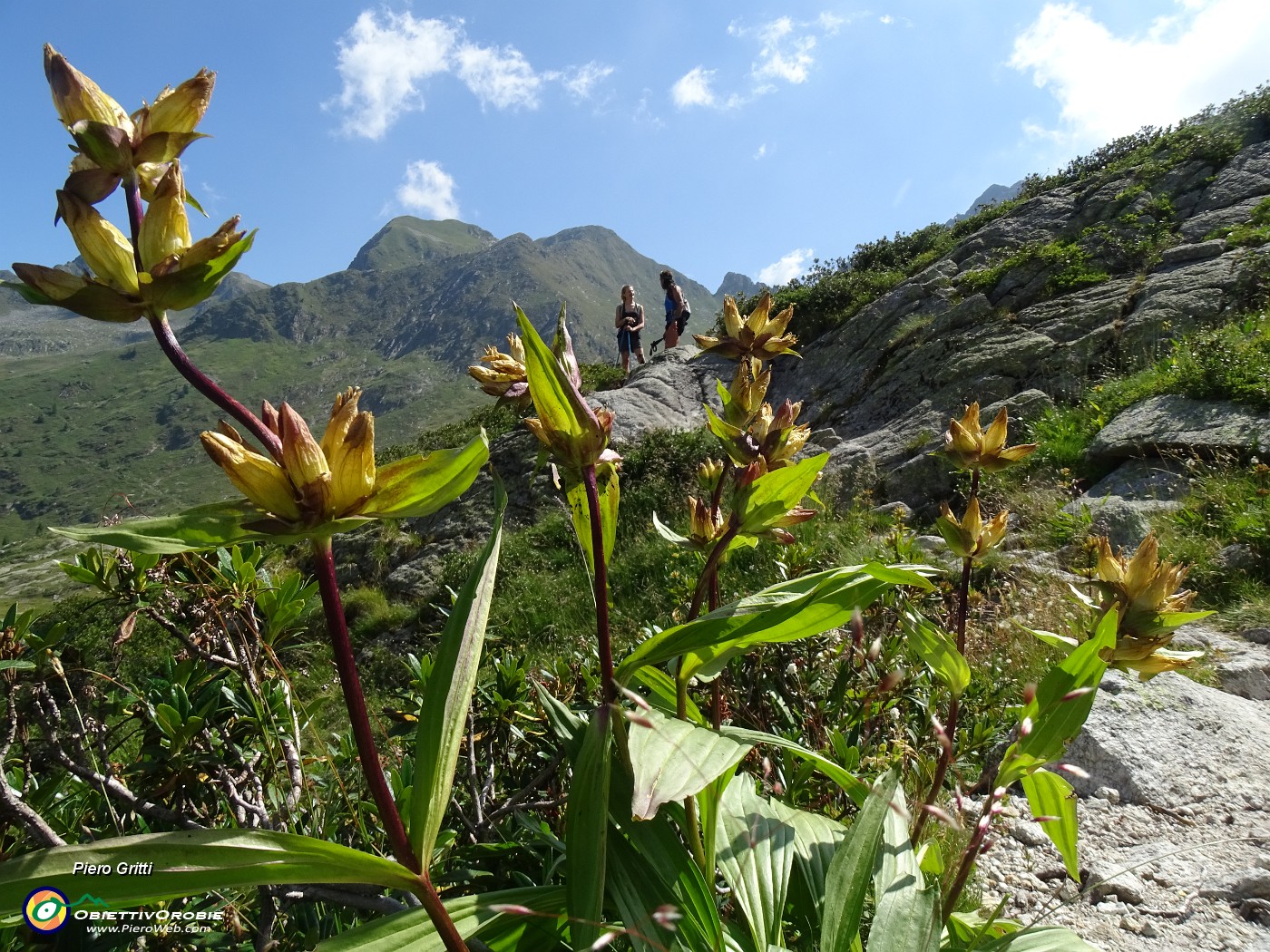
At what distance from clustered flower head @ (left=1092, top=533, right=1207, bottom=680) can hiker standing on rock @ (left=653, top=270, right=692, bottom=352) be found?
14.2 meters

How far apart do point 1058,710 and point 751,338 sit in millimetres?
1368

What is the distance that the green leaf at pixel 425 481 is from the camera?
1000mm

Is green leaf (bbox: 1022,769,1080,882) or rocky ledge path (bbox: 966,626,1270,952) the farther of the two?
rocky ledge path (bbox: 966,626,1270,952)

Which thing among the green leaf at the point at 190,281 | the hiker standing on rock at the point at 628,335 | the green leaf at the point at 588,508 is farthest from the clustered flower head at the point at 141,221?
the hiker standing on rock at the point at 628,335

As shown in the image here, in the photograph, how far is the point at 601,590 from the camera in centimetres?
116

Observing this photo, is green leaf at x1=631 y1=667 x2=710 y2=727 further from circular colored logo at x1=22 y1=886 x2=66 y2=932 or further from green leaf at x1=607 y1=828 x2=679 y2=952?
circular colored logo at x1=22 y1=886 x2=66 y2=932

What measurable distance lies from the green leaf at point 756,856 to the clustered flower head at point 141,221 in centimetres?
125

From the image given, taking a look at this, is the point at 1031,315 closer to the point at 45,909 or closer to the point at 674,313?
the point at 674,313

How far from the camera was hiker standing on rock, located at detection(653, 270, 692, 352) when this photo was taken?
15.7 metres

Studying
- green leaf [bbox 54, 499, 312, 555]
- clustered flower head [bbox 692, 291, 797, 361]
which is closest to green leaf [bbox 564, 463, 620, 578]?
green leaf [bbox 54, 499, 312, 555]

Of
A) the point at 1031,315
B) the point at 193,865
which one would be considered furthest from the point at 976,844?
the point at 1031,315

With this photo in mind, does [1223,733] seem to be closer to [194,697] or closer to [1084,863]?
[1084,863]

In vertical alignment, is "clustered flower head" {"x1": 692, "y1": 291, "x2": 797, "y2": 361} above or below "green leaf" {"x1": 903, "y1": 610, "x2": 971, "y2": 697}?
above

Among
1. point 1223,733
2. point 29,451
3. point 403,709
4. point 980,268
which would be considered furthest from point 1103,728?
point 29,451
